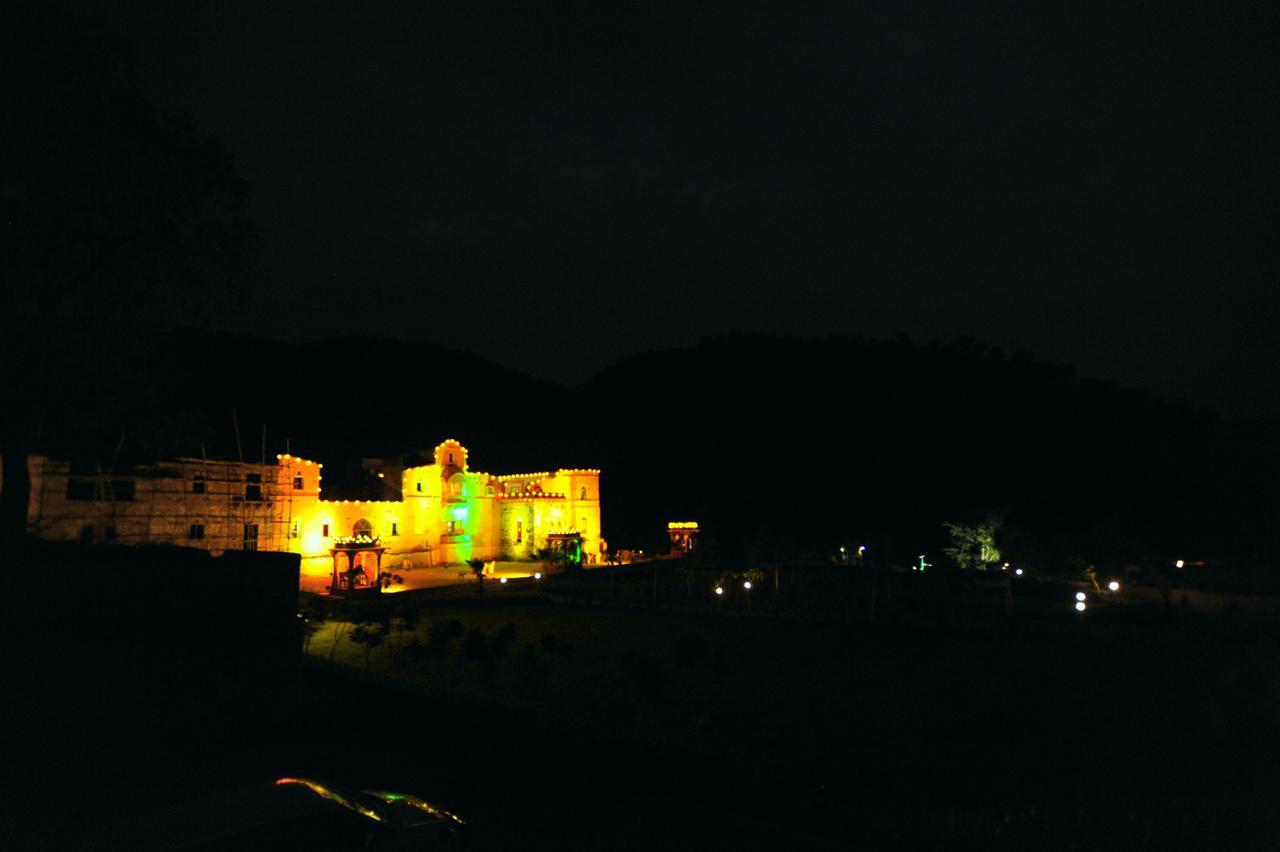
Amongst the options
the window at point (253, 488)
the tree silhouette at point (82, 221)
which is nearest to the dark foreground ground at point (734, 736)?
the tree silhouette at point (82, 221)

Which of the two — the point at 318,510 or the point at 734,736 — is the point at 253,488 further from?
the point at 734,736

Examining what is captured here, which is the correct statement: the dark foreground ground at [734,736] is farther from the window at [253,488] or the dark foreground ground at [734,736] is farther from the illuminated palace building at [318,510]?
the window at [253,488]

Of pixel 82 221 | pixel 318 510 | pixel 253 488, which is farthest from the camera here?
pixel 318 510

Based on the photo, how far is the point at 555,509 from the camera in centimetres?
4391

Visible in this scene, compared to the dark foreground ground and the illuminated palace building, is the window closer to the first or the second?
Answer: the illuminated palace building

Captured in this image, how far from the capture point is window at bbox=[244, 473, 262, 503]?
109 ft

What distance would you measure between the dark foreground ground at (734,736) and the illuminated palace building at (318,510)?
11.8 m

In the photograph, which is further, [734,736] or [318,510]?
[318,510]

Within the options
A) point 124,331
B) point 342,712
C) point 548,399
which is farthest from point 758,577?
point 548,399

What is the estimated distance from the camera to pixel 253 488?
33.5 m

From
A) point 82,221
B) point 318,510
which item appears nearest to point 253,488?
point 318,510

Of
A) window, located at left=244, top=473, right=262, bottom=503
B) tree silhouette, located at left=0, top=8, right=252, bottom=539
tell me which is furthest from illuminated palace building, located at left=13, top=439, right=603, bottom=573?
tree silhouette, located at left=0, top=8, right=252, bottom=539

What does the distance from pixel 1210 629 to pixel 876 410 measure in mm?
46272

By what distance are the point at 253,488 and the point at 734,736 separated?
25.3m
